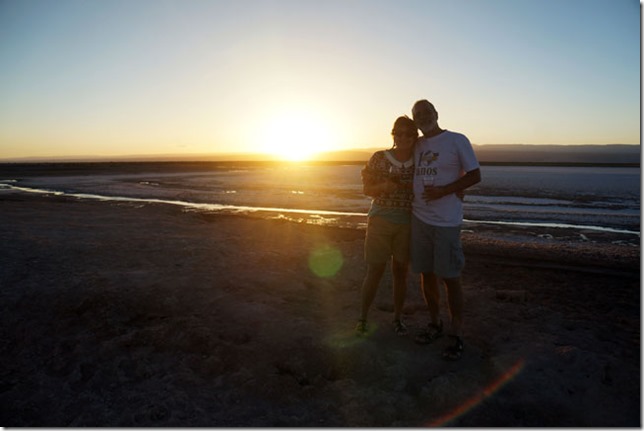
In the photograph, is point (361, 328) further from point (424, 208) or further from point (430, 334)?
point (424, 208)

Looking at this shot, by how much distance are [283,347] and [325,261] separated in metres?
3.64

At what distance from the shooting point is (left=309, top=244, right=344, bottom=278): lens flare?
23.7 ft

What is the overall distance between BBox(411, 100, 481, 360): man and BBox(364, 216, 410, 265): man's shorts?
0.11 meters

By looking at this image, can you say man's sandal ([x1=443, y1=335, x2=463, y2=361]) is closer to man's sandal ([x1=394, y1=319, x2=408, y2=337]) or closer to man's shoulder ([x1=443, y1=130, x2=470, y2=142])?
man's sandal ([x1=394, y1=319, x2=408, y2=337])

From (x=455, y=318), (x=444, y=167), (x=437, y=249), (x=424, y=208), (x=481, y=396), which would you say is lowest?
(x=481, y=396)

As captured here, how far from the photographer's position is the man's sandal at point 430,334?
4420 mm

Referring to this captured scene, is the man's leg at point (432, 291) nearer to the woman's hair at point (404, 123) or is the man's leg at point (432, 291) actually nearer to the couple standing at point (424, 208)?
the couple standing at point (424, 208)

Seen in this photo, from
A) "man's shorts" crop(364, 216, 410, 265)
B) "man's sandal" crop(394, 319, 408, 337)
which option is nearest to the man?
"man's shorts" crop(364, 216, 410, 265)

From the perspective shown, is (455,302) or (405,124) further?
(455,302)

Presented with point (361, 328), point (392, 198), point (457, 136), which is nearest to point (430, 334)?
point (361, 328)

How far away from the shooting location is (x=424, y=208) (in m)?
4.18

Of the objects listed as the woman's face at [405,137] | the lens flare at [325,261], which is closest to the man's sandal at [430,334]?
the woman's face at [405,137]

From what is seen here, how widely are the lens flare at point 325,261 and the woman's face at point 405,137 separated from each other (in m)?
3.27

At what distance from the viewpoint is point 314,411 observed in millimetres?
3418
